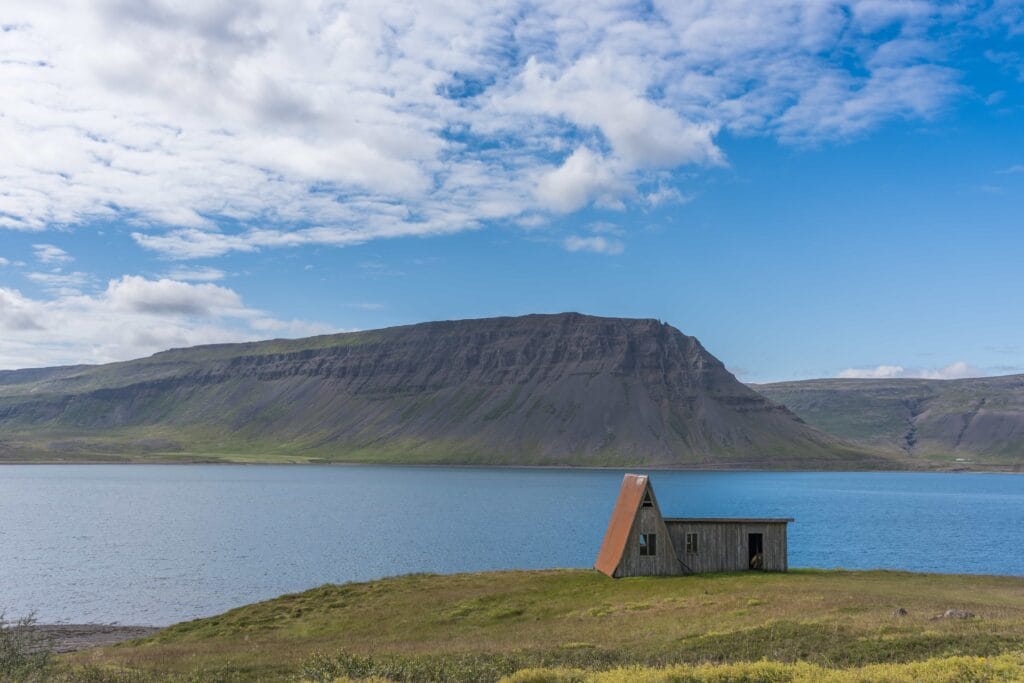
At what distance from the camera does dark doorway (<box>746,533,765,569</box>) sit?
52.3 m

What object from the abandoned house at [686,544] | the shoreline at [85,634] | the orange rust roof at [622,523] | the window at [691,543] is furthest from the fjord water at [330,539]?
A: the window at [691,543]

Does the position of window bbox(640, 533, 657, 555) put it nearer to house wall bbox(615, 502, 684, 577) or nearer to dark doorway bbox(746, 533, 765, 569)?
house wall bbox(615, 502, 684, 577)

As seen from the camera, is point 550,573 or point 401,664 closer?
point 401,664

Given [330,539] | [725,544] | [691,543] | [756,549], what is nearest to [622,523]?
[691,543]

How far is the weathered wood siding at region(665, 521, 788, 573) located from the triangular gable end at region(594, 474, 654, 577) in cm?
242

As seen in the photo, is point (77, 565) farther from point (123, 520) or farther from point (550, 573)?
point (550, 573)

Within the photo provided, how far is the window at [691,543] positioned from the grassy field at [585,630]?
2.64 meters

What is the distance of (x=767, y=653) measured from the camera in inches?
1081

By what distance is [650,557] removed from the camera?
5128 centimetres

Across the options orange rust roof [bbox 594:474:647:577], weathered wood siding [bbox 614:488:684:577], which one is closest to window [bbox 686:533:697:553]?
weathered wood siding [bbox 614:488:684:577]

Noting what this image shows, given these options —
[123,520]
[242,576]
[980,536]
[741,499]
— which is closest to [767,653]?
[242,576]

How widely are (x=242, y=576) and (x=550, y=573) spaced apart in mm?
36084

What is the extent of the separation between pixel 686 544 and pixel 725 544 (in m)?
2.52

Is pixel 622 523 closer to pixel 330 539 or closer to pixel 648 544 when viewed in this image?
pixel 648 544
